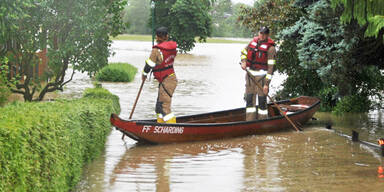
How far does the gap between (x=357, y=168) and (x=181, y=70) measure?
87.9ft

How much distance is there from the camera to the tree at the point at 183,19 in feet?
187

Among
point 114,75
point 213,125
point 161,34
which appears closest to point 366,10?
point 213,125

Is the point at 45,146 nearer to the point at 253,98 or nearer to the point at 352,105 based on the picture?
the point at 253,98

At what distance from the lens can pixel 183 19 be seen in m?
56.9

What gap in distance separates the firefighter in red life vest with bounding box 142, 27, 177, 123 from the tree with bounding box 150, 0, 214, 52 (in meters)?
43.2

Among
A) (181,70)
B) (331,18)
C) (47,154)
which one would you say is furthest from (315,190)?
(181,70)

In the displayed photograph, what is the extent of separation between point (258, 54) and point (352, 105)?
5.18 metres

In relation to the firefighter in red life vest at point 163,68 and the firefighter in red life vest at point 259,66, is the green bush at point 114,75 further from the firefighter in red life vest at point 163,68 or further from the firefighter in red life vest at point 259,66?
the firefighter in red life vest at point 163,68

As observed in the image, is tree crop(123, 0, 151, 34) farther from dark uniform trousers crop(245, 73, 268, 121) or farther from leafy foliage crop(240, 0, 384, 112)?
dark uniform trousers crop(245, 73, 268, 121)

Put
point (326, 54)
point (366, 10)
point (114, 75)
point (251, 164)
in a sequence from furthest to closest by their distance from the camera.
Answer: point (114, 75) < point (326, 54) < point (366, 10) < point (251, 164)

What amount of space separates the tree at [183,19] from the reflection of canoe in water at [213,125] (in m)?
40.4

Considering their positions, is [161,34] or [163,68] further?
[163,68]

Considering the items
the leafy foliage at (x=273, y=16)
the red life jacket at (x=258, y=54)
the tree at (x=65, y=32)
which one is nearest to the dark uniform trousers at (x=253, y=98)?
the red life jacket at (x=258, y=54)

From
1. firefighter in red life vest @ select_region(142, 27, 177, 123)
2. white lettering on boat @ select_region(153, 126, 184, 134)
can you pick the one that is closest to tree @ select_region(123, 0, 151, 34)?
firefighter in red life vest @ select_region(142, 27, 177, 123)
